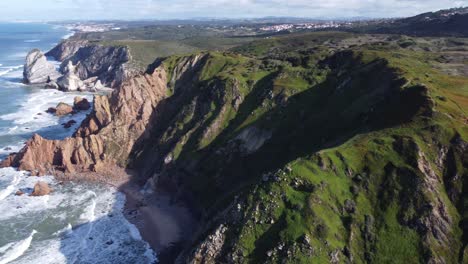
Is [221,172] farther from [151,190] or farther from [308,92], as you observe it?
[308,92]

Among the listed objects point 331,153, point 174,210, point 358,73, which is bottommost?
point 174,210

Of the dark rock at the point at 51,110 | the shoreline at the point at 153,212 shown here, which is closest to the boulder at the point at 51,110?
the dark rock at the point at 51,110

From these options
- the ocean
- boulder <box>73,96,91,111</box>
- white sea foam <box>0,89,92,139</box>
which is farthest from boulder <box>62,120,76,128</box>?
the ocean

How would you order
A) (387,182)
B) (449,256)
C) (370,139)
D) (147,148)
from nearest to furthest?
(449,256)
(387,182)
(370,139)
(147,148)

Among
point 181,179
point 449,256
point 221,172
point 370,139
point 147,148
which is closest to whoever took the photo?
point 449,256

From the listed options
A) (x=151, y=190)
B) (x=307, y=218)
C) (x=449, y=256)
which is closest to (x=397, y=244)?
(x=449, y=256)

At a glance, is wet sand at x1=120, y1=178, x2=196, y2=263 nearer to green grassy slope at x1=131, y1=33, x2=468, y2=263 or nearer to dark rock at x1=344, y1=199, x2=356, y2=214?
green grassy slope at x1=131, y1=33, x2=468, y2=263

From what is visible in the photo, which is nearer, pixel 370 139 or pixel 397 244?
pixel 397 244

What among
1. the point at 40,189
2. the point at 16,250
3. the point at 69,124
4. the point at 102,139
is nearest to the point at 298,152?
the point at 16,250
